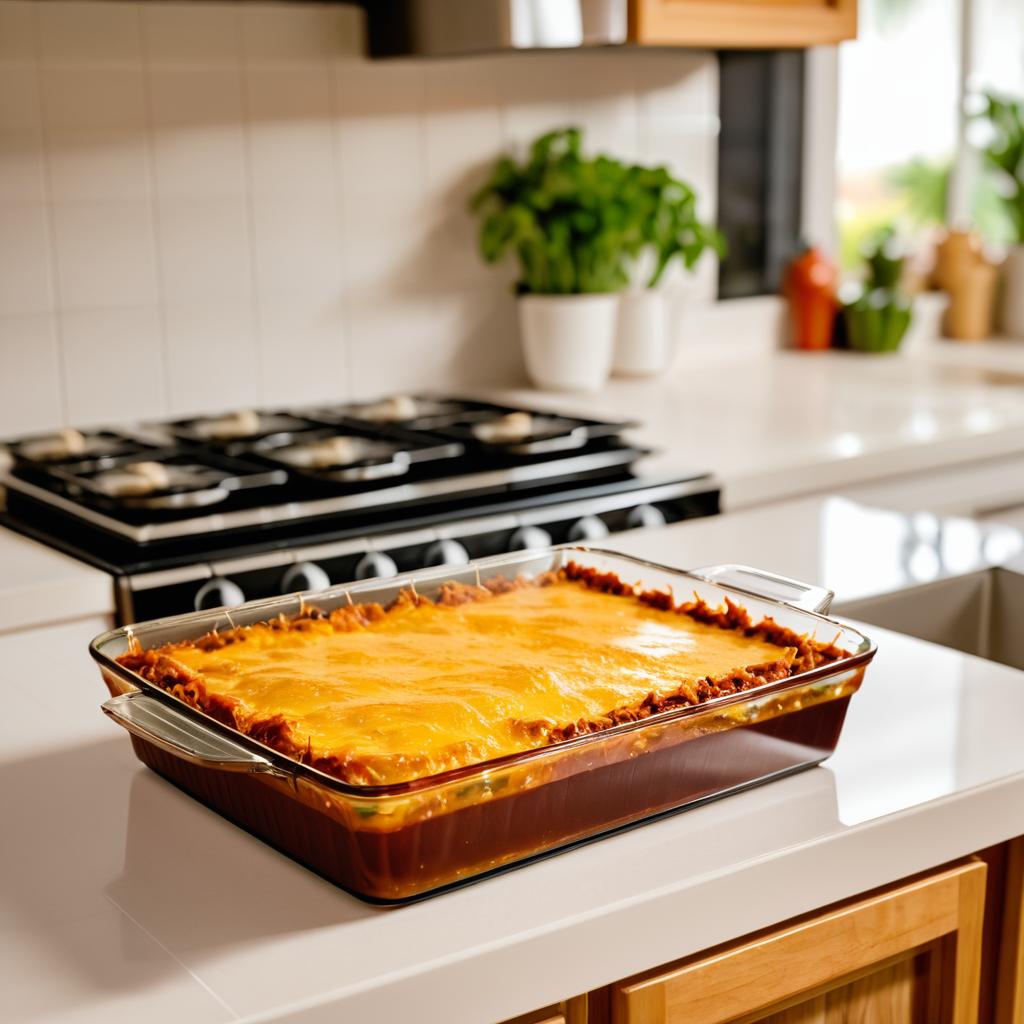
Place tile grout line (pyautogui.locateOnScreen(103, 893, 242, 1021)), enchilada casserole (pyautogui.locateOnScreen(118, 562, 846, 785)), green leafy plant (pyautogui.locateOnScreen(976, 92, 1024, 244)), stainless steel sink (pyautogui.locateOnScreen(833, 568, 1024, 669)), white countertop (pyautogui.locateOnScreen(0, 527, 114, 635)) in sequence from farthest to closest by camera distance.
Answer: green leafy plant (pyautogui.locateOnScreen(976, 92, 1024, 244)), white countertop (pyautogui.locateOnScreen(0, 527, 114, 635)), stainless steel sink (pyautogui.locateOnScreen(833, 568, 1024, 669)), enchilada casserole (pyautogui.locateOnScreen(118, 562, 846, 785)), tile grout line (pyautogui.locateOnScreen(103, 893, 242, 1021))

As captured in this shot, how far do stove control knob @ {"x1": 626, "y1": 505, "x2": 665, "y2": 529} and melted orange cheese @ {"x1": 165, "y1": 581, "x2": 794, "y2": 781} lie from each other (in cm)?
89

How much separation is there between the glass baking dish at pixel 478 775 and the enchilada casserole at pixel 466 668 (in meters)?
0.01

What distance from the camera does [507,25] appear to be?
2189mm

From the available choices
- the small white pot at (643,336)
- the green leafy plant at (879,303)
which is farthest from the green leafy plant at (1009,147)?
the small white pot at (643,336)


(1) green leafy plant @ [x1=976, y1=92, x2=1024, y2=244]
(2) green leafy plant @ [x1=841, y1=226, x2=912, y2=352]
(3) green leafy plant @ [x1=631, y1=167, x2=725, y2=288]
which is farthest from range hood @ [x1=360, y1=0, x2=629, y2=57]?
(1) green leafy plant @ [x1=976, y1=92, x2=1024, y2=244]

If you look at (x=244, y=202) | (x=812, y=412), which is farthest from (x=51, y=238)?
(x=812, y=412)

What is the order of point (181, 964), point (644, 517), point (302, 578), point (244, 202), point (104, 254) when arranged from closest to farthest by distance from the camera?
point (181, 964) < point (302, 578) < point (644, 517) < point (104, 254) < point (244, 202)

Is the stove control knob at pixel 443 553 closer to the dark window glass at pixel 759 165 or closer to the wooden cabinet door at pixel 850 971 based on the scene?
the wooden cabinet door at pixel 850 971

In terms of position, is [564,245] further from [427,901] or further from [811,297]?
[427,901]

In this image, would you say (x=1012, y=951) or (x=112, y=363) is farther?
(x=112, y=363)

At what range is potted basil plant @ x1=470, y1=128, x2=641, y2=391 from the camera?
258 centimetres

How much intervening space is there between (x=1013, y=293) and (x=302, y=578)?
2.31m

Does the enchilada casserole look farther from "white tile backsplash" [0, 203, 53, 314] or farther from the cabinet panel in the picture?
"white tile backsplash" [0, 203, 53, 314]

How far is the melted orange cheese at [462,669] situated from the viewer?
32.5 inches
